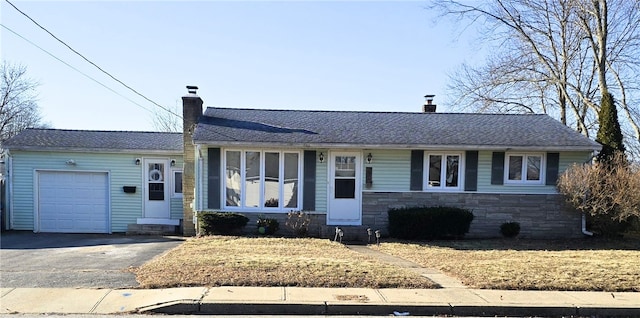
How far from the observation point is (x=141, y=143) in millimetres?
12305

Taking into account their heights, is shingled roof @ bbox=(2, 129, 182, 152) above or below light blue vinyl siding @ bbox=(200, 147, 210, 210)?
above

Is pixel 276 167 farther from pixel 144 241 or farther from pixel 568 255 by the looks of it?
pixel 568 255

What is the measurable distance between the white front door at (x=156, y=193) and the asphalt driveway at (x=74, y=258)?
1282 mm

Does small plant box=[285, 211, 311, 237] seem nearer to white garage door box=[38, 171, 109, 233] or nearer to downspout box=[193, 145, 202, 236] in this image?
downspout box=[193, 145, 202, 236]

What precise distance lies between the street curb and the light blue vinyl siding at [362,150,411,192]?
6.26 m

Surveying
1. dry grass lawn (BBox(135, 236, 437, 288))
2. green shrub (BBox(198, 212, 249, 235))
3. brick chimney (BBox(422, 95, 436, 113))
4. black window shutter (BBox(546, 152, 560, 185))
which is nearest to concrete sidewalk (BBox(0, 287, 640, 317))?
dry grass lawn (BBox(135, 236, 437, 288))

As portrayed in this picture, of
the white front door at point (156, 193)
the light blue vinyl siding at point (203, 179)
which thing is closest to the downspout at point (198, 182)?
the light blue vinyl siding at point (203, 179)

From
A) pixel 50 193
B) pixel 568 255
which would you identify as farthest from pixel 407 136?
pixel 50 193

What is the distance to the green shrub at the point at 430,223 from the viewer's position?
10.5 meters

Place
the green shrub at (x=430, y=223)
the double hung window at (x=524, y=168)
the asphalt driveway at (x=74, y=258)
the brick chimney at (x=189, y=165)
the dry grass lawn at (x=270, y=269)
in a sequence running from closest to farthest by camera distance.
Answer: the dry grass lawn at (x=270, y=269) → the asphalt driveway at (x=74, y=258) → the green shrub at (x=430, y=223) → the double hung window at (x=524, y=168) → the brick chimney at (x=189, y=165)

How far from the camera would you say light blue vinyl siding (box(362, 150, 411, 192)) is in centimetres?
1102

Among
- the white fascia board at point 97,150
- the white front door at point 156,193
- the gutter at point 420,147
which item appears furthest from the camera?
the white front door at point 156,193

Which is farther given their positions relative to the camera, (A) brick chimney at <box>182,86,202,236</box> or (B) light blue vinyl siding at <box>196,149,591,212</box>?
(A) brick chimney at <box>182,86,202,236</box>

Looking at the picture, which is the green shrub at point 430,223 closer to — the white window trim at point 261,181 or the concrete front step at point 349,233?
the concrete front step at point 349,233
